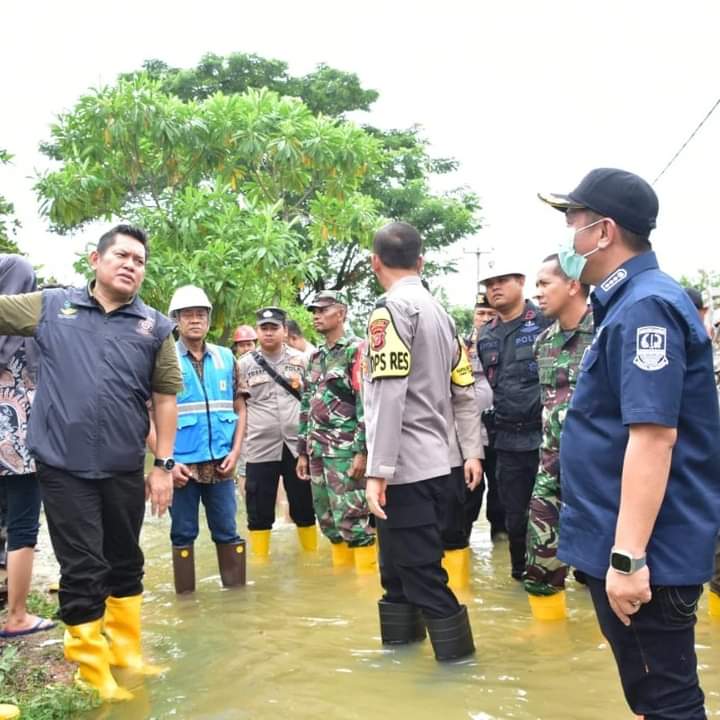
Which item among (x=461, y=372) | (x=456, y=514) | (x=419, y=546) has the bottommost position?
(x=456, y=514)

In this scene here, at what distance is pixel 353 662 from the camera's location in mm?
3961

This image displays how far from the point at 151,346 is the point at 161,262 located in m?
8.01

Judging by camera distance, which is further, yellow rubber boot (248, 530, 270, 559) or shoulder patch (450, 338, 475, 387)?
yellow rubber boot (248, 530, 270, 559)

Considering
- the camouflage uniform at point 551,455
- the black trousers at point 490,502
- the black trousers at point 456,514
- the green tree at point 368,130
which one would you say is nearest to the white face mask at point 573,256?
the camouflage uniform at point 551,455

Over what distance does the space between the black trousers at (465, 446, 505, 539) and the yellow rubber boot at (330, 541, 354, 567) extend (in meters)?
0.93

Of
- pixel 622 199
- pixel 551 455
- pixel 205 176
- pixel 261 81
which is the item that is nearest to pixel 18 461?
pixel 551 455

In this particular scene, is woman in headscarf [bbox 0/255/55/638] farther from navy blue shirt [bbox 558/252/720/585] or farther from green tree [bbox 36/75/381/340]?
green tree [bbox 36/75/381/340]

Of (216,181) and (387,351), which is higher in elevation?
(216,181)

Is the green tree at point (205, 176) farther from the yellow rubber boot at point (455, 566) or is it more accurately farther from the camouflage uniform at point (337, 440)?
the yellow rubber boot at point (455, 566)

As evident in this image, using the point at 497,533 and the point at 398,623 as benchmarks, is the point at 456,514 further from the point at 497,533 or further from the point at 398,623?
the point at 497,533

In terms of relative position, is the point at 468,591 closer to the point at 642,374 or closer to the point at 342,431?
the point at 342,431

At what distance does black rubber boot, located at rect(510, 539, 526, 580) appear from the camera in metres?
5.45

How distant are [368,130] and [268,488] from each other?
75.7 feet

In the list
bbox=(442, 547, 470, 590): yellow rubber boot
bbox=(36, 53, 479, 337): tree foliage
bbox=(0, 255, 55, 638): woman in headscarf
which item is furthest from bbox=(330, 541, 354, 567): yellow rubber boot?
bbox=(36, 53, 479, 337): tree foliage
